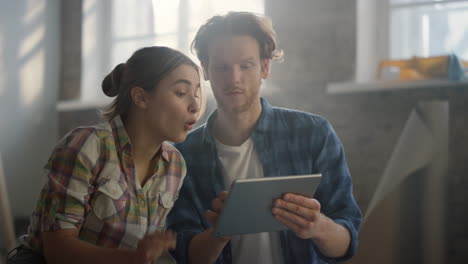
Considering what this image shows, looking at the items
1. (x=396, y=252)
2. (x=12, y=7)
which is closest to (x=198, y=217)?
(x=396, y=252)

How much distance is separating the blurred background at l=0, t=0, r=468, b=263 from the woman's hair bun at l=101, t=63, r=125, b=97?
1.68 ft

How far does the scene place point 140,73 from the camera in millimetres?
908

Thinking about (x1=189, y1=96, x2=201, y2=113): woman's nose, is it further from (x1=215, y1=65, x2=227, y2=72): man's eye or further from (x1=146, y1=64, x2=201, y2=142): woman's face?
(x1=215, y1=65, x2=227, y2=72): man's eye

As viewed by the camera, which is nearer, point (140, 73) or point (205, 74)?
point (140, 73)

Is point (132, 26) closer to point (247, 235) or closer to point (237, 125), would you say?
point (237, 125)

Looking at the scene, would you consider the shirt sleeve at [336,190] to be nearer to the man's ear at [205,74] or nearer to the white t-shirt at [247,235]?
the white t-shirt at [247,235]

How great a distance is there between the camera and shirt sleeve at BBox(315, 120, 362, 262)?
3.24 ft

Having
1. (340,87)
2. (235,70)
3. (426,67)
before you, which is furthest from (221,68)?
(426,67)

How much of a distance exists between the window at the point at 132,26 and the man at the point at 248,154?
12.7 inches

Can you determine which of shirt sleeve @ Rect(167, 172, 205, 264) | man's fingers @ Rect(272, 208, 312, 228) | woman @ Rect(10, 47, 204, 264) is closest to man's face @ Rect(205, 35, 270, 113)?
woman @ Rect(10, 47, 204, 264)

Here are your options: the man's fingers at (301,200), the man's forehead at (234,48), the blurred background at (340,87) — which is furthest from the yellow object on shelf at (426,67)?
the man's fingers at (301,200)

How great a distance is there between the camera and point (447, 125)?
3.73ft

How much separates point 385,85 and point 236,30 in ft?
1.66

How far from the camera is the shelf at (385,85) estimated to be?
47.7 inches
